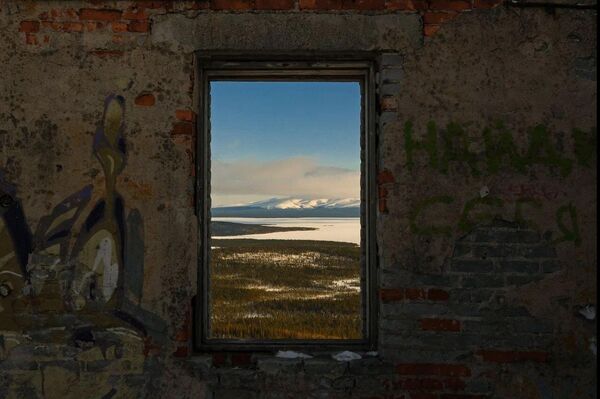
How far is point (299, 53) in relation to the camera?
2893 millimetres

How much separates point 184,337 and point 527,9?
2591 mm

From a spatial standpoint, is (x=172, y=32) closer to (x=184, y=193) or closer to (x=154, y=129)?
→ (x=154, y=129)

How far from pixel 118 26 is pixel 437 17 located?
1.74 m

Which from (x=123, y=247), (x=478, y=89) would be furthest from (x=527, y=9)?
(x=123, y=247)

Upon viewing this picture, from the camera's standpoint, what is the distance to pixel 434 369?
284 cm

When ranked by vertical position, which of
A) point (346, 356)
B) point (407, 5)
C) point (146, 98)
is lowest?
point (346, 356)

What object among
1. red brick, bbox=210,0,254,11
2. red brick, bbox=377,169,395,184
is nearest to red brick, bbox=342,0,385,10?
red brick, bbox=210,0,254,11

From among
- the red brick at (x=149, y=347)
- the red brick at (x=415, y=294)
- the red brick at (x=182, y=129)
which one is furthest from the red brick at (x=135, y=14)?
the red brick at (x=415, y=294)

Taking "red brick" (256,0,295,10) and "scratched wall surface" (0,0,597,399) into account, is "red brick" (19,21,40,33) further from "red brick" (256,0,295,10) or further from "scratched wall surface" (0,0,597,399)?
"red brick" (256,0,295,10)

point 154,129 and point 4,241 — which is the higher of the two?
point 154,129

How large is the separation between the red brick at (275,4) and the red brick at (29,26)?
1.21 meters

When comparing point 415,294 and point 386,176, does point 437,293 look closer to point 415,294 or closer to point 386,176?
point 415,294

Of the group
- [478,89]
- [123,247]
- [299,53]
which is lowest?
[123,247]

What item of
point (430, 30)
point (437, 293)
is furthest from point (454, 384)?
point (430, 30)
